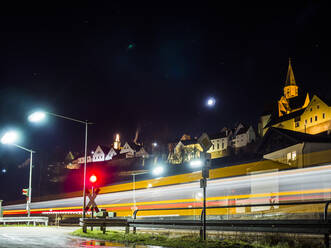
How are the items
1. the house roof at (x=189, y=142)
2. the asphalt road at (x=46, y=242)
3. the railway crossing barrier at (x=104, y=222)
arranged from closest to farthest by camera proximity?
the asphalt road at (x=46, y=242), the railway crossing barrier at (x=104, y=222), the house roof at (x=189, y=142)

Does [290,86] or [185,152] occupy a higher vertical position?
[290,86]

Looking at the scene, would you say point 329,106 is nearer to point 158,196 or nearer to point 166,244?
point 158,196

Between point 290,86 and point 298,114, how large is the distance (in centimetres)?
3652

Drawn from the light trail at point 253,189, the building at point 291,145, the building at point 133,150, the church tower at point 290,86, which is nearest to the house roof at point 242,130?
the church tower at point 290,86

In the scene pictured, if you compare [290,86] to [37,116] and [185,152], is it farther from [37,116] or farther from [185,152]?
[37,116]

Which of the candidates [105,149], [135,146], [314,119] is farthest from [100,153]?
[314,119]

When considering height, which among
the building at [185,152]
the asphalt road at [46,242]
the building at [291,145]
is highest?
the building at [185,152]

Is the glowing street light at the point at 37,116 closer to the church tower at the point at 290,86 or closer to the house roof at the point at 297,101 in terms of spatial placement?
the house roof at the point at 297,101

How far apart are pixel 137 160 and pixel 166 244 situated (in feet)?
450

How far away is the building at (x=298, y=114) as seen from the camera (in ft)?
317

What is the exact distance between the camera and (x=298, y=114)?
105938 millimetres

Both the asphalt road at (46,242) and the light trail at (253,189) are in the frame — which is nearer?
the asphalt road at (46,242)

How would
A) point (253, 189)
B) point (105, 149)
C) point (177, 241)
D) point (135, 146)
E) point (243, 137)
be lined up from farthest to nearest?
point (105, 149)
point (135, 146)
point (243, 137)
point (253, 189)
point (177, 241)

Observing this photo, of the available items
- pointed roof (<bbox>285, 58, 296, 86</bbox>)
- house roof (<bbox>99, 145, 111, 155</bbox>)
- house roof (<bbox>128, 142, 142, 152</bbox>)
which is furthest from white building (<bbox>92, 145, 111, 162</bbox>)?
pointed roof (<bbox>285, 58, 296, 86</bbox>)
